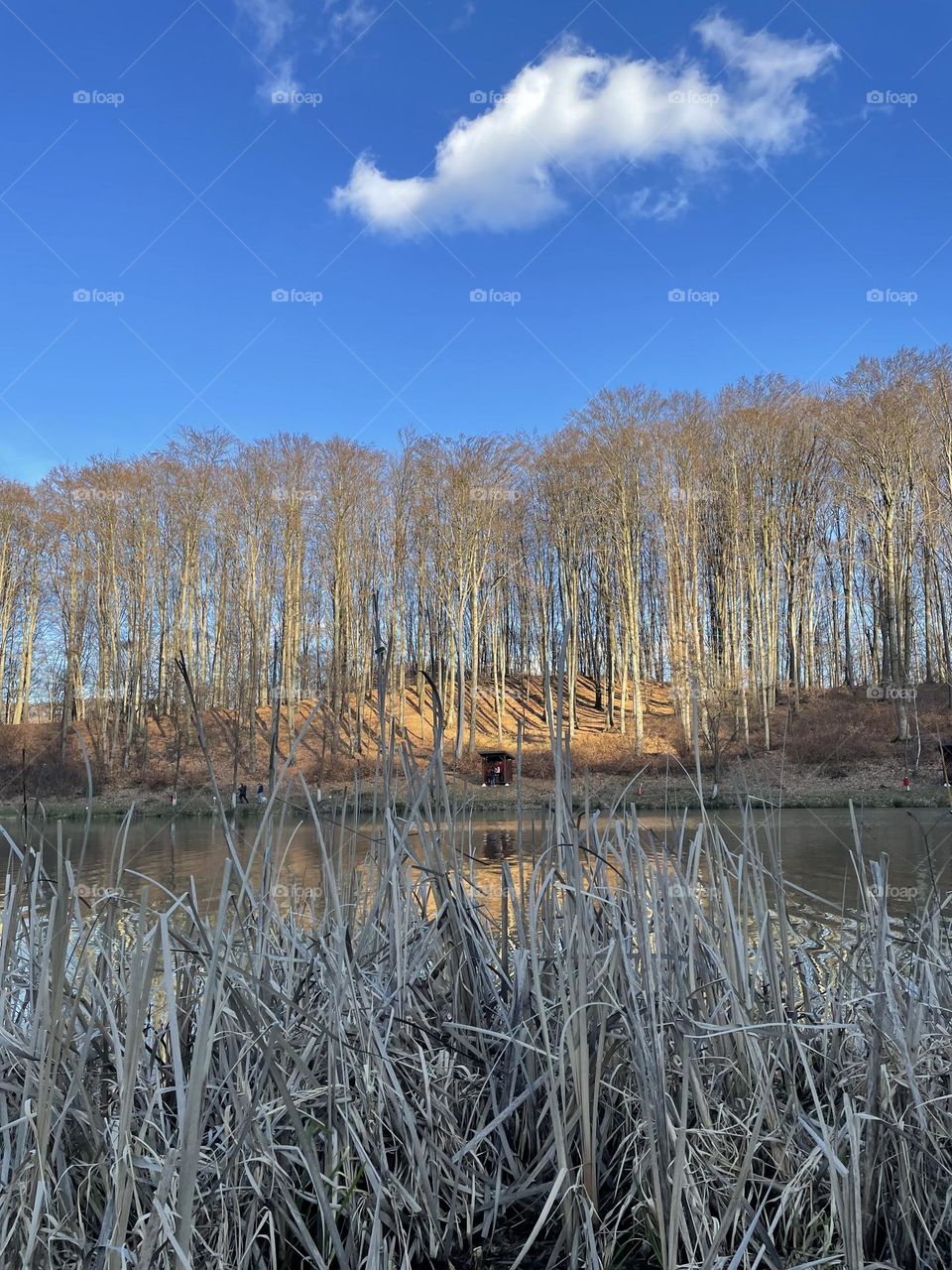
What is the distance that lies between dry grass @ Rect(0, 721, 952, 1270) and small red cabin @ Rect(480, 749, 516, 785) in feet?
77.9

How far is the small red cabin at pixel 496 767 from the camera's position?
25.7m

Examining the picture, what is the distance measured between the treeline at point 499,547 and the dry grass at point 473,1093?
24689 mm

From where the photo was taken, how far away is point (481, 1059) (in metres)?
1.73

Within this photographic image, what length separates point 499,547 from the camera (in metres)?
31.2

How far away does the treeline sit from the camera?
2761 centimetres

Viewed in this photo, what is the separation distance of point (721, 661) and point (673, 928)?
1087 inches

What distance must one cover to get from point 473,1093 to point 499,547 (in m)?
29.8
